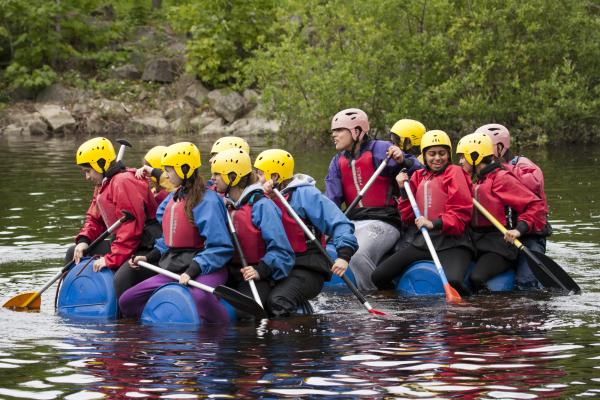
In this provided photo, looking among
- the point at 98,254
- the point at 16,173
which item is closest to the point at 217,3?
the point at 16,173

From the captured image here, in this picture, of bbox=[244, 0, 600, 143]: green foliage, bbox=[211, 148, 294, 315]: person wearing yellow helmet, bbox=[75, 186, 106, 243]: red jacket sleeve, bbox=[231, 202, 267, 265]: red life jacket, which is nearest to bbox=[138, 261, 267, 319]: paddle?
bbox=[211, 148, 294, 315]: person wearing yellow helmet

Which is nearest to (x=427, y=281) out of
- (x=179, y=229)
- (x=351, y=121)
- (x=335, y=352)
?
(x=351, y=121)

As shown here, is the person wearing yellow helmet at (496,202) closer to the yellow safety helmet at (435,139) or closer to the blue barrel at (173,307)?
the yellow safety helmet at (435,139)

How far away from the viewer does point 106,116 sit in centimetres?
3912

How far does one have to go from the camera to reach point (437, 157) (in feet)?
38.2

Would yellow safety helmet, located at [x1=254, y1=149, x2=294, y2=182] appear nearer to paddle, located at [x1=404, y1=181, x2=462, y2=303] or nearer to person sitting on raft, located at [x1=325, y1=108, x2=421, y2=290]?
paddle, located at [x1=404, y1=181, x2=462, y2=303]

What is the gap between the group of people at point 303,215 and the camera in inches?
397

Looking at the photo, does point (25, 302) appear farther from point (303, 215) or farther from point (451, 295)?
point (451, 295)

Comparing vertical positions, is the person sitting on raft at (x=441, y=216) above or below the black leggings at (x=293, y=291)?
above

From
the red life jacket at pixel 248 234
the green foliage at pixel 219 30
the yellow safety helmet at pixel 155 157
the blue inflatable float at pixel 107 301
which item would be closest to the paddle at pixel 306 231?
the red life jacket at pixel 248 234

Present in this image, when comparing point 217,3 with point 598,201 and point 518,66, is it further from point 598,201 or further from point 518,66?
point 598,201

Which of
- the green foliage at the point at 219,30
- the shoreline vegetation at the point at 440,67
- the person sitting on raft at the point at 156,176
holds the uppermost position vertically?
the green foliage at the point at 219,30

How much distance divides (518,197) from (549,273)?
85 centimetres

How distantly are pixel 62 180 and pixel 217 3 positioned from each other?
1767cm
